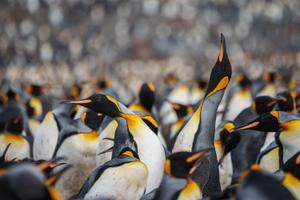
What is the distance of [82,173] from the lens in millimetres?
5801

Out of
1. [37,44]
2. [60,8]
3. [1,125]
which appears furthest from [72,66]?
[1,125]

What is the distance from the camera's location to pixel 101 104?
193 inches

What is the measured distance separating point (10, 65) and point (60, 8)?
1091 cm

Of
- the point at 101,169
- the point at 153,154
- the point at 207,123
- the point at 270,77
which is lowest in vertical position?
the point at 270,77

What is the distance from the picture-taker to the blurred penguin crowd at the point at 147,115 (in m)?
3.68

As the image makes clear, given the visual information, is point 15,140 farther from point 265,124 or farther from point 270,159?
point 265,124

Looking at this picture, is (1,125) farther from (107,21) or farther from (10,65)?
(107,21)

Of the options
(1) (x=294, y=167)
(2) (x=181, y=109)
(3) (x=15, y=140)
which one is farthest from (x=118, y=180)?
(2) (x=181, y=109)

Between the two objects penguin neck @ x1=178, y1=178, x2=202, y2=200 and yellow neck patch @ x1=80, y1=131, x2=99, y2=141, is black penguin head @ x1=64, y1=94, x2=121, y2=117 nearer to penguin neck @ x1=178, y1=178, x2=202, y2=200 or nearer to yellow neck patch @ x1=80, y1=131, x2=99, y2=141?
yellow neck patch @ x1=80, y1=131, x2=99, y2=141

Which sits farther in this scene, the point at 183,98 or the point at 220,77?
the point at 183,98

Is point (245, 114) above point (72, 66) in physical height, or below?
above

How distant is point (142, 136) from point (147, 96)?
7.86 feet

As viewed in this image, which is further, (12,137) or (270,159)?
(12,137)

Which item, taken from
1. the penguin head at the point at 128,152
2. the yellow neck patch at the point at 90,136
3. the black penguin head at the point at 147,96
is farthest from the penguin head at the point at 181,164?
the black penguin head at the point at 147,96
